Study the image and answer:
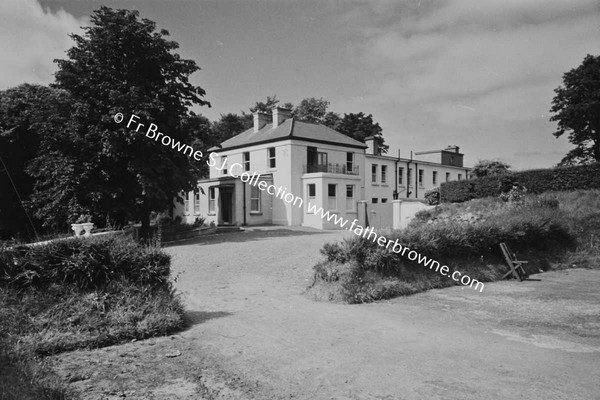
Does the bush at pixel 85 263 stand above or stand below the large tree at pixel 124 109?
below

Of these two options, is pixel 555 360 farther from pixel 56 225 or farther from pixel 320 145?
pixel 320 145

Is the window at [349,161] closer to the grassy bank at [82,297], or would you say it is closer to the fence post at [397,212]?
the fence post at [397,212]

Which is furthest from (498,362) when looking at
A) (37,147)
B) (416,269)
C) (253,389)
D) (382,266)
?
(37,147)

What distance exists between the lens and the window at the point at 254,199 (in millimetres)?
31688

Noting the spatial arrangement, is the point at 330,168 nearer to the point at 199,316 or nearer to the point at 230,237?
the point at 230,237

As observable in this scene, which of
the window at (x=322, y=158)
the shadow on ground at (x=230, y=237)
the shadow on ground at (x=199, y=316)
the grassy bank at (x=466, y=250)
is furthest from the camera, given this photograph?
the window at (x=322, y=158)

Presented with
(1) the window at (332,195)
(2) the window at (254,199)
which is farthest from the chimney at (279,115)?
(1) the window at (332,195)

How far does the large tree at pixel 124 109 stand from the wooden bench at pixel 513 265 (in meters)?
13.6

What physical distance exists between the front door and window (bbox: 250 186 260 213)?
1584 mm

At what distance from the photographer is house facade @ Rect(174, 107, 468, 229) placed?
101ft

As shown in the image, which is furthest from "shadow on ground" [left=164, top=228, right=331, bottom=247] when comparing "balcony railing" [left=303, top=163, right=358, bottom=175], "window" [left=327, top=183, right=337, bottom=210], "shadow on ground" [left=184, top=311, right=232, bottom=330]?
"shadow on ground" [left=184, top=311, right=232, bottom=330]

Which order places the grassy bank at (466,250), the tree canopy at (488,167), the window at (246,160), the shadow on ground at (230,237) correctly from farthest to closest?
1. the window at (246,160)
2. the tree canopy at (488,167)
3. the shadow on ground at (230,237)
4. the grassy bank at (466,250)

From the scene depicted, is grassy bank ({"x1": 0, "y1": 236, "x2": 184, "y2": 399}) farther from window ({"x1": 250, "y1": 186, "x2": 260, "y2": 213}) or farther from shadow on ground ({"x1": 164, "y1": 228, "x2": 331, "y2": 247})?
window ({"x1": 250, "y1": 186, "x2": 260, "y2": 213})

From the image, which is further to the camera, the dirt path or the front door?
the front door
